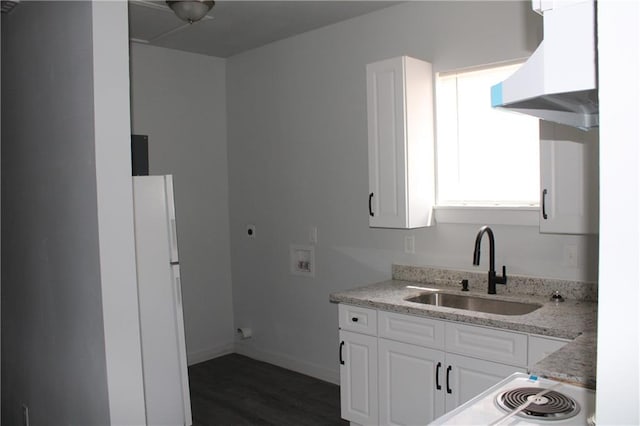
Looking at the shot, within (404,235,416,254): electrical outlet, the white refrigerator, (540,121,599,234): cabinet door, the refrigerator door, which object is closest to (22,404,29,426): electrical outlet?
the white refrigerator

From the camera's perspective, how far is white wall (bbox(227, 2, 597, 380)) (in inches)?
128

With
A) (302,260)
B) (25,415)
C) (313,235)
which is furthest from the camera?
(302,260)

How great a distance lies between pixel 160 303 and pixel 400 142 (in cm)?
167

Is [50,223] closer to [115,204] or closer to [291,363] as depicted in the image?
[115,204]

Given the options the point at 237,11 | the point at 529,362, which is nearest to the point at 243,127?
the point at 237,11

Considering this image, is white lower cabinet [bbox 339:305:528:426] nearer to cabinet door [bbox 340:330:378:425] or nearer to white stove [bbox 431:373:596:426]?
cabinet door [bbox 340:330:378:425]

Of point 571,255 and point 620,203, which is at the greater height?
point 620,203

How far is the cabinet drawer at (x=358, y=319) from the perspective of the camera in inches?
120

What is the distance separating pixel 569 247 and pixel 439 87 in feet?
4.15

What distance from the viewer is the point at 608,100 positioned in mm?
810

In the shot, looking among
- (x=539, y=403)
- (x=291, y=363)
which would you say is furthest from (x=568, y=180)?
(x=291, y=363)

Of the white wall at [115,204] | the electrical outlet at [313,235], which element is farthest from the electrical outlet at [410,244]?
the white wall at [115,204]

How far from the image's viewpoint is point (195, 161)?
15.7 ft

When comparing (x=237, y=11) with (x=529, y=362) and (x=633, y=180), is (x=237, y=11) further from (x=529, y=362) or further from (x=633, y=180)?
(x=633, y=180)
